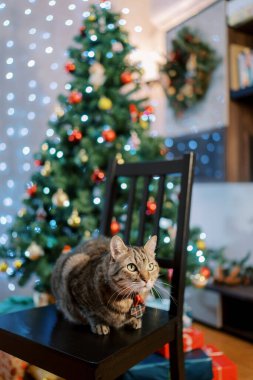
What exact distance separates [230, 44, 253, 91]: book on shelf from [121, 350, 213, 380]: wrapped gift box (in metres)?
1.56

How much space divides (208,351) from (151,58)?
1990 mm

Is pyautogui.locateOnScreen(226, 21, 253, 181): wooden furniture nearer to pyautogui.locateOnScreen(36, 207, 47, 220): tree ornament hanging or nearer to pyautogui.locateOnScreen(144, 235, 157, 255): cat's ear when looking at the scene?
pyautogui.locateOnScreen(36, 207, 47, 220): tree ornament hanging

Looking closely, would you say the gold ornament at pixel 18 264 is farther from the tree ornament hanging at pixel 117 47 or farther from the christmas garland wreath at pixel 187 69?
the christmas garland wreath at pixel 187 69

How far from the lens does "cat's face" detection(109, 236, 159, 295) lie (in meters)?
0.75

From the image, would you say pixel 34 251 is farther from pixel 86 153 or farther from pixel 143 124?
pixel 143 124

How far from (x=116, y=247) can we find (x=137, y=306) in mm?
176

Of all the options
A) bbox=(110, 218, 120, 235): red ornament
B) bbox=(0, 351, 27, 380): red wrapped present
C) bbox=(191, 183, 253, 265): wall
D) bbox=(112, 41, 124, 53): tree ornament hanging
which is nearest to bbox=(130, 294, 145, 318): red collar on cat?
bbox=(0, 351, 27, 380): red wrapped present

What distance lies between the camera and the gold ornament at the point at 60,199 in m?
1.63

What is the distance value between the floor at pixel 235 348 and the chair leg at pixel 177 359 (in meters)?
0.67

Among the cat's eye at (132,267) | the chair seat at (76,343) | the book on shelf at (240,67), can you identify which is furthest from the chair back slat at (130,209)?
the book on shelf at (240,67)

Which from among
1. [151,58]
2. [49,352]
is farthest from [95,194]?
[151,58]

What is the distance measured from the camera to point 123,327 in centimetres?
85

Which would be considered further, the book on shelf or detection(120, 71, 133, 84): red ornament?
the book on shelf

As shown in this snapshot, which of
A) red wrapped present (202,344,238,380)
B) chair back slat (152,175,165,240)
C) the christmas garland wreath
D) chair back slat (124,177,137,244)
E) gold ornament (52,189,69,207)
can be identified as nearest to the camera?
chair back slat (152,175,165,240)
